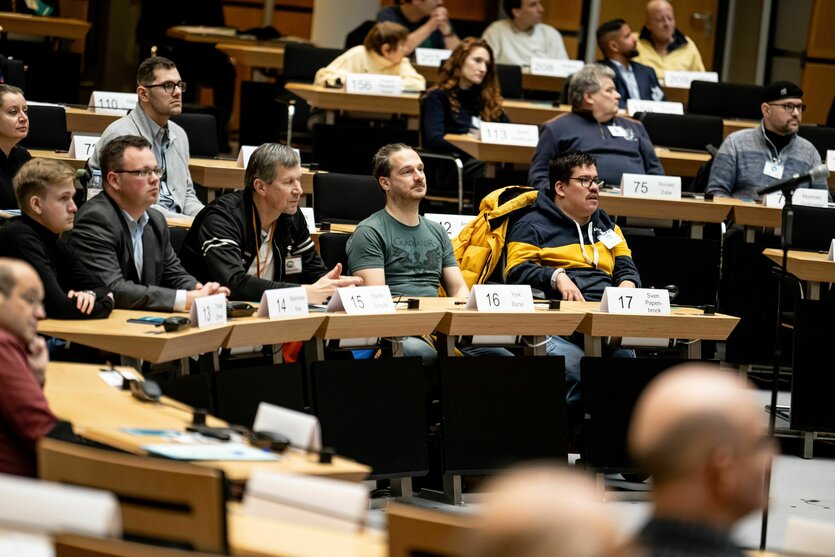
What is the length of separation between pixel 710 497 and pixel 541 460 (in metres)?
3.00

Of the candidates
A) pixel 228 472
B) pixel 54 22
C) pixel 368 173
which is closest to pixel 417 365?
pixel 228 472

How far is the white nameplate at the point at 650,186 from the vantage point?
22.1 ft

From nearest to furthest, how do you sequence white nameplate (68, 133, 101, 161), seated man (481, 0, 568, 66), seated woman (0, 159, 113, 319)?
seated woman (0, 159, 113, 319), white nameplate (68, 133, 101, 161), seated man (481, 0, 568, 66)

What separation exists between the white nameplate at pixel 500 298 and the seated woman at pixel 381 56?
3.58 meters

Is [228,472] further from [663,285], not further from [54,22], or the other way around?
[54,22]

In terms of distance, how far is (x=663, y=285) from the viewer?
6.45 m

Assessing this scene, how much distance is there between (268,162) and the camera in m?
5.03

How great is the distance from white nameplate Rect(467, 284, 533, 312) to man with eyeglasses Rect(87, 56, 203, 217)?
1.68 metres

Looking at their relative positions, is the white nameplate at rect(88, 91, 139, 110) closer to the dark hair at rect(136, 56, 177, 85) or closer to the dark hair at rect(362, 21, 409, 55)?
the dark hair at rect(136, 56, 177, 85)

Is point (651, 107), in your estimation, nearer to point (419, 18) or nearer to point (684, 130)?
point (684, 130)

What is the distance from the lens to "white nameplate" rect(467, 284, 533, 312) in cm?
497

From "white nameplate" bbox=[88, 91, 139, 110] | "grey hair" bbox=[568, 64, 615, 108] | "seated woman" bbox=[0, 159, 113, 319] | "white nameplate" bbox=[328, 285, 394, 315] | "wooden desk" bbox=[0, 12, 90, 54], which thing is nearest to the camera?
"seated woman" bbox=[0, 159, 113, 319]

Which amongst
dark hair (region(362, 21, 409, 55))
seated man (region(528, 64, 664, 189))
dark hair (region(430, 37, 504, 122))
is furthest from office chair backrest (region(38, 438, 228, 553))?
dark hair (region(362, 21, 409, 55))

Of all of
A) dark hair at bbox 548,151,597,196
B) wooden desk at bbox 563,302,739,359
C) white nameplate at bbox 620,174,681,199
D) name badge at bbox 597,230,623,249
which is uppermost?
dark hair at bbox 548,151,597,196
